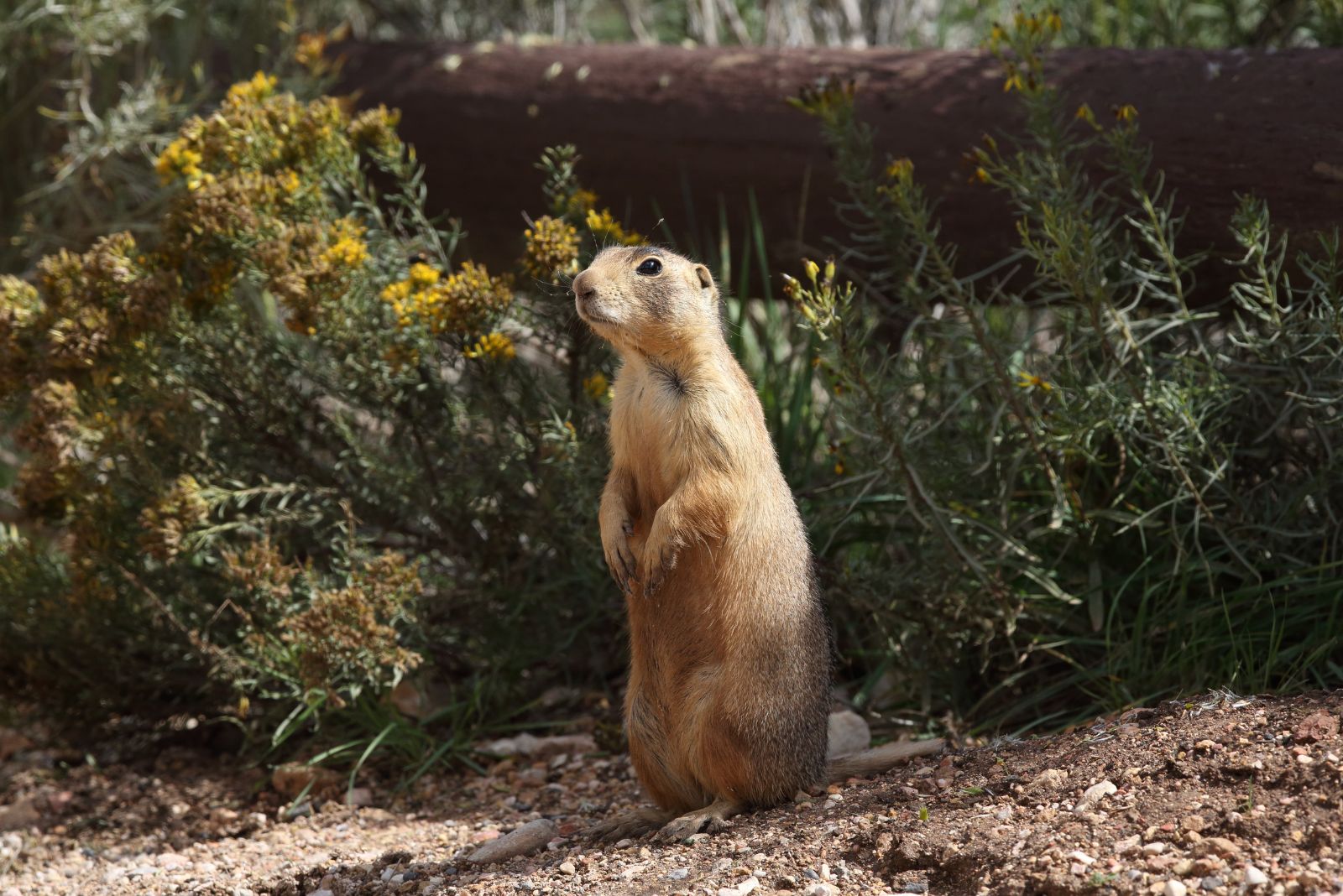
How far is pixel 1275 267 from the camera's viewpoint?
3.95 metres

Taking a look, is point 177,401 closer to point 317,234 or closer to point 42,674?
point 317,234

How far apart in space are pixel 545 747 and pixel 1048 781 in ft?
6.96

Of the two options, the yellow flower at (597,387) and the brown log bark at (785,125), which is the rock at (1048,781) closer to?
the yellow flower at (597,387)

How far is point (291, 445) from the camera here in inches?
195

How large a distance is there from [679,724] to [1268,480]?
6.99ft

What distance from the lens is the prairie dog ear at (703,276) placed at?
389 cm

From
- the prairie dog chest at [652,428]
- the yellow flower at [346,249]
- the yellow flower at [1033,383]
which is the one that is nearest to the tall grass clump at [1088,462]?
the yellow flower at [1033,383]

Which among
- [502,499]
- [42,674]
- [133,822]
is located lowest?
[133,822]

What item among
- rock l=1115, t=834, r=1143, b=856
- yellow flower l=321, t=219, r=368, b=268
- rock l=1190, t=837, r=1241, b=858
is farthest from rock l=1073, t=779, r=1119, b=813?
yellow flower l=321, t=219, r=368, b=268

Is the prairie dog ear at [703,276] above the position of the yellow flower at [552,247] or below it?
below

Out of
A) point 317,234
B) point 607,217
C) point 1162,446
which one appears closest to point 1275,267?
point 1162,446

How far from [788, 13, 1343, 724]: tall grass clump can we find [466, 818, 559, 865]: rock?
1.31 metres

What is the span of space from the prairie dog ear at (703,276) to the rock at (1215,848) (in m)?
1.98

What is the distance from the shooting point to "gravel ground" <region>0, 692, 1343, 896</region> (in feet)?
9.82
